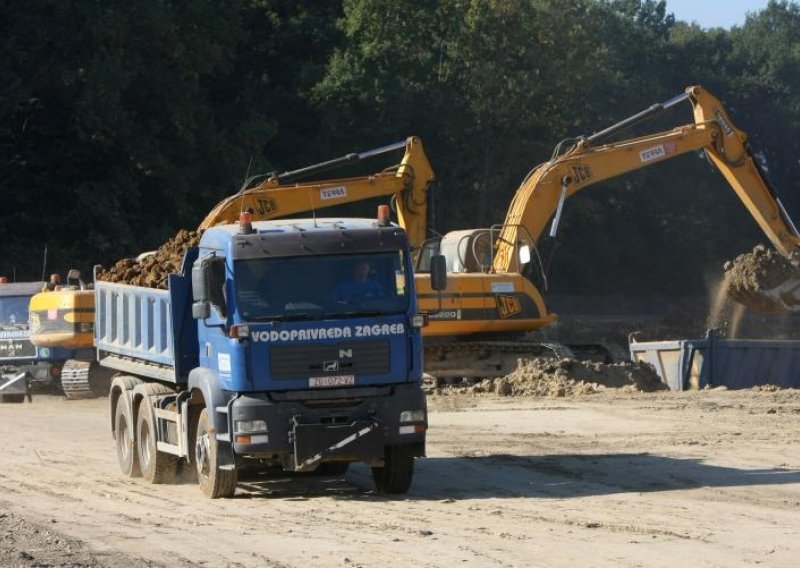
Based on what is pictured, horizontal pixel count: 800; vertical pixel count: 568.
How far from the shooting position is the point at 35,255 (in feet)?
144

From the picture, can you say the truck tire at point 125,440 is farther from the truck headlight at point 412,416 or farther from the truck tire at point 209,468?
the truck headlight at point 412,416

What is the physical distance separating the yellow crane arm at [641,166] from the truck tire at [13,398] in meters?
9.76

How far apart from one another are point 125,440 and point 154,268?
264 centimetres

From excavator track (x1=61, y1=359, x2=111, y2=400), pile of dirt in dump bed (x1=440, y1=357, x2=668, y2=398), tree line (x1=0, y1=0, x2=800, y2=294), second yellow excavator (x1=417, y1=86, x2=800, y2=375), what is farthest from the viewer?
tree line (x1=0, y1=0, x2=800, y2=294)

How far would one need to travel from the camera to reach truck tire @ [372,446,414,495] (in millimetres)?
14297

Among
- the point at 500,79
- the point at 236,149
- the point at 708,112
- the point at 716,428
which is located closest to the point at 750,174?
the point at 708,112

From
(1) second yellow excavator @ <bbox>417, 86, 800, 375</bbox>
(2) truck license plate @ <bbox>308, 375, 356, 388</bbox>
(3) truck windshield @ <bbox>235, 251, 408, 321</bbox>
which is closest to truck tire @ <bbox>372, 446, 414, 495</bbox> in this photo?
(2) truck license plate @ <bbox>308, 375, 356, 388</bbox>

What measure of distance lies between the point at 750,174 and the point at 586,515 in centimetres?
1660

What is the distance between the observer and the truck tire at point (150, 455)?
15.9 m

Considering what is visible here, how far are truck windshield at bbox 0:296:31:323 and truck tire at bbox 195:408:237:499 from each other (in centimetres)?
1476

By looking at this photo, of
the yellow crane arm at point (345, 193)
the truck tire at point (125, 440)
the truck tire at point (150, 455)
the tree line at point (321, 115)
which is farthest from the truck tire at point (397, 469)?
the tree line at point (321, 115)

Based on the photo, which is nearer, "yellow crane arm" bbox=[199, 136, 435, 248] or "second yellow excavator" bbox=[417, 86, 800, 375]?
"second yellow excavator" bbox=[417, 86, 800, 375]

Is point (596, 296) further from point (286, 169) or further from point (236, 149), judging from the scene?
point (236, 149)

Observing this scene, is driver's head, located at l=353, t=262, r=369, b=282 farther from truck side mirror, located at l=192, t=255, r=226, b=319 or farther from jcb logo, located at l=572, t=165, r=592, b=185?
jcb logo, located at l=572, t=165, r=592, b=185
